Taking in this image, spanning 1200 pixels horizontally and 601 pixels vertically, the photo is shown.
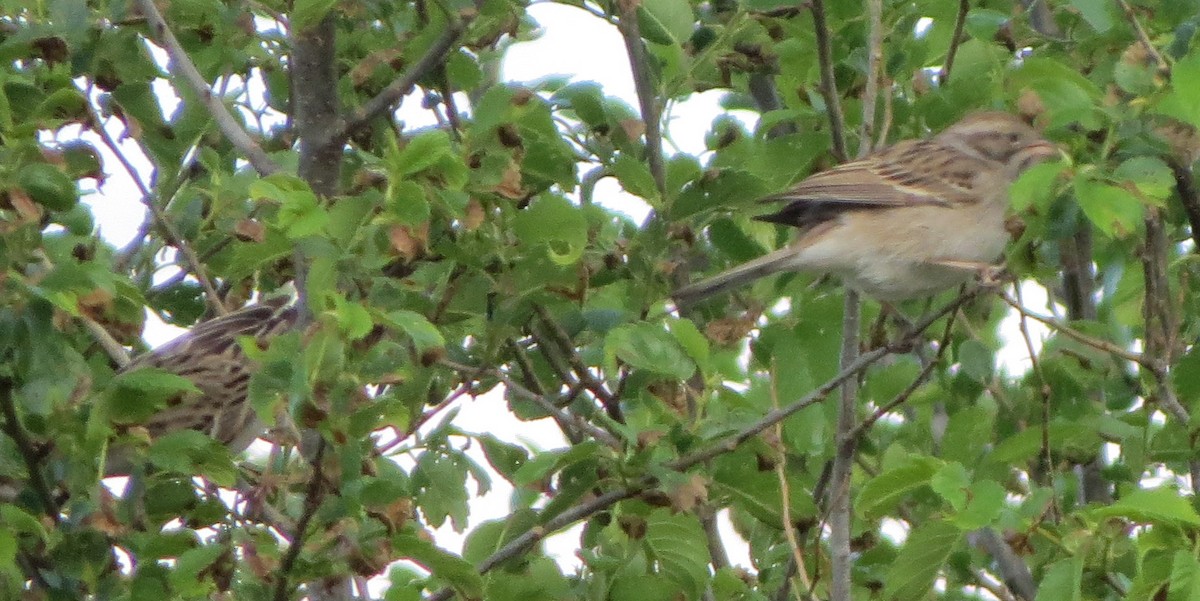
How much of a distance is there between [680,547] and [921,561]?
19.8 inches

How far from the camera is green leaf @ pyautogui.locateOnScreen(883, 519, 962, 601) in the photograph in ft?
9.72

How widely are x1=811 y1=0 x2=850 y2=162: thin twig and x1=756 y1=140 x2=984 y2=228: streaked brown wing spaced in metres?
0.75

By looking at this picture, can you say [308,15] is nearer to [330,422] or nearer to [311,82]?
[311,82]

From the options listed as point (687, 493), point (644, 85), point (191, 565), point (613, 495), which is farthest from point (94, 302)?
point (644, 85)

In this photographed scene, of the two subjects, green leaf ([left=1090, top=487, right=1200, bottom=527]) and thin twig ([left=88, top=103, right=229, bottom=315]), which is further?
thin twig ([left=88, top=103, right=229, bottom=315])

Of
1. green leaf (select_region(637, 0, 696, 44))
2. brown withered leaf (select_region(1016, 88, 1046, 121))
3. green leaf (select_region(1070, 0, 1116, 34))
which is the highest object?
green leaf (select_region(637, 0, 696, 44))

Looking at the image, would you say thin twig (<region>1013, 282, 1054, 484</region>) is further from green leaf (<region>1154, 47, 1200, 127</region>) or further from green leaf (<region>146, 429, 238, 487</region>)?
green leaf (<region>146, 429, 238, 487</region>)

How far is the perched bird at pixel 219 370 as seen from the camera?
4.59 m

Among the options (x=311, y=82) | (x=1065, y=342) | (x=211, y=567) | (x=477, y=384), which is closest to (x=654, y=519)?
(x=477, y=384)

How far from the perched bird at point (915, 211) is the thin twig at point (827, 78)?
0.58 m

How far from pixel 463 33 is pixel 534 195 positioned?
0.39 metres

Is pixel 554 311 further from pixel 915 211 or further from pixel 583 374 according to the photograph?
pixel 915 211

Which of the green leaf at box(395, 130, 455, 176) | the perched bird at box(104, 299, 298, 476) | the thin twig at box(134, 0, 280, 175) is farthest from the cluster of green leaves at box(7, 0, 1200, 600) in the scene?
the perched bird at box(104, 299, 298, 476)

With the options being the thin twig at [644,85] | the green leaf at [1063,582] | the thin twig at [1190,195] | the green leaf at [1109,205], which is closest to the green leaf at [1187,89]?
the green leaf at [1109,205]
